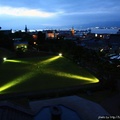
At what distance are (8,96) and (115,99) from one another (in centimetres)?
570

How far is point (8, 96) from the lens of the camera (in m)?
12.3

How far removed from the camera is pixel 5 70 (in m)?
18.6

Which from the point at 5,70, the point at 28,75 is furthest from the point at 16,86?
the point at 5,70

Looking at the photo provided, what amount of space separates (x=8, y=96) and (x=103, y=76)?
659 centimetres

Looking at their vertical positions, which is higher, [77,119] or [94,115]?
[77,119]

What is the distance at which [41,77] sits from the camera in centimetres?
1617

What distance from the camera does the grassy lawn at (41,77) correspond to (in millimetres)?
14078

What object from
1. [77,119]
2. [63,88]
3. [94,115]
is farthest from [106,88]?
[77,119]

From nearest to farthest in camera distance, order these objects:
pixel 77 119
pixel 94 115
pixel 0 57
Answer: pixel 77 119 < pixel 94 115 < pixel 0 57

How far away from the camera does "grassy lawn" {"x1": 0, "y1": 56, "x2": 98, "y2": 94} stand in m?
14.1

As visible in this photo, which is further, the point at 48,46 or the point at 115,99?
the point at 48,46

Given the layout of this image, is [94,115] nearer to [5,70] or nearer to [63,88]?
[63,88]

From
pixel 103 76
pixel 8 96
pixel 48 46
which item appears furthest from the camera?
pixel 48 46

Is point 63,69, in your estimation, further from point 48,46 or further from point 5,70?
point 48,46
